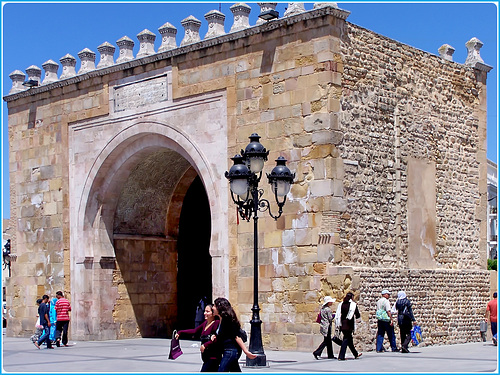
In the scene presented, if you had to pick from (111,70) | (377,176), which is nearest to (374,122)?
(377,176)

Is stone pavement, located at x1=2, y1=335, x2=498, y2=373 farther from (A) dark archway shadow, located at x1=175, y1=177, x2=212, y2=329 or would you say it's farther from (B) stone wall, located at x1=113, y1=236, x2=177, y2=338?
(A) dark archway shadow, located at x1=175, y1=177, x2=212, y2=329

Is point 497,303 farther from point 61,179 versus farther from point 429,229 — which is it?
point 61,179

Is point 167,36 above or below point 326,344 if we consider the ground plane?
above

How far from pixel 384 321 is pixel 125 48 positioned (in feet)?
25.9

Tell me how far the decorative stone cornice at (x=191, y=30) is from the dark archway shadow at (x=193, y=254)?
141 inches

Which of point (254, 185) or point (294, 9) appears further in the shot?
point (294, 9)

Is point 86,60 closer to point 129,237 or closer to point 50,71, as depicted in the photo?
point 50,71

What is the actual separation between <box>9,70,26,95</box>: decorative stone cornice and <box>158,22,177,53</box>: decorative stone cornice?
15.8 ft

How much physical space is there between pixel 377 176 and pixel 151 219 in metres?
5.76

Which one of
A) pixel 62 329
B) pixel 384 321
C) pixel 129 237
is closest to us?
pixel 384 321

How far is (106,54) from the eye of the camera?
19.5 metres

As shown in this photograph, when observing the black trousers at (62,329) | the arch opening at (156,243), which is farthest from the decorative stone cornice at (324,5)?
the black trousers at (62,329)

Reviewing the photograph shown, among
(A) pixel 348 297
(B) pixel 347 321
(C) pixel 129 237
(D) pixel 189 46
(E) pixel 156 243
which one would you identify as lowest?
(B) pixel 347 321

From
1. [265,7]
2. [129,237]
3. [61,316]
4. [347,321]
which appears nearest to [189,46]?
[265,7]
